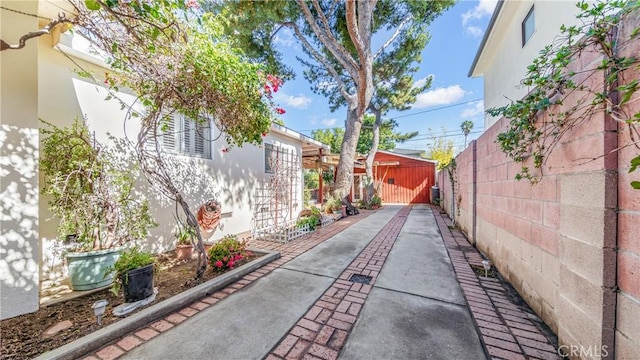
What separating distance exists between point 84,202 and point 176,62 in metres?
2.29

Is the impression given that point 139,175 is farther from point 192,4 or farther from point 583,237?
point 583,237

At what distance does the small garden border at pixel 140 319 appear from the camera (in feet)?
5.77

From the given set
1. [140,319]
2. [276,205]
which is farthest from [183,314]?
[276,205]

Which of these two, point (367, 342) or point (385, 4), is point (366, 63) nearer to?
point (385, 4)

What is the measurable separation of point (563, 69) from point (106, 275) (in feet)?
18.0

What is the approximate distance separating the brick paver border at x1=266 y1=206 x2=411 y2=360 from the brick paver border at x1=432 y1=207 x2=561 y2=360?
3.79ft

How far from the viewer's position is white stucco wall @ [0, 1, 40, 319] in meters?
2.13

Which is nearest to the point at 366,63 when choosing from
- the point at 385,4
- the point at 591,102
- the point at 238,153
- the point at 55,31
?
the point at 385,4

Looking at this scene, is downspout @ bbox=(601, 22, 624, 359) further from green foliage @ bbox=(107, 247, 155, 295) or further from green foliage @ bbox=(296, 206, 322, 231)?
green foliage @ bbox=(296, 206, 322, 231)

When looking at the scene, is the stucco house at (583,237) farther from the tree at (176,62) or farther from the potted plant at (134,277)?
the potted plant at (134,277)

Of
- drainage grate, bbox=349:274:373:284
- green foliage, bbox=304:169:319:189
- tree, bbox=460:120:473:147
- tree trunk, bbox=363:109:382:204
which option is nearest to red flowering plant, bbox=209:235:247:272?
drainage grate, bbox=349:274:373:284

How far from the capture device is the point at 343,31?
8.70 metres

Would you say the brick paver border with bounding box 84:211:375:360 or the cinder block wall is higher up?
the cinder block wall

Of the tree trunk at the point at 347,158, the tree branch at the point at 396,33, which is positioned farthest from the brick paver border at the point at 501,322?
the tree branch at the point at 396,33
